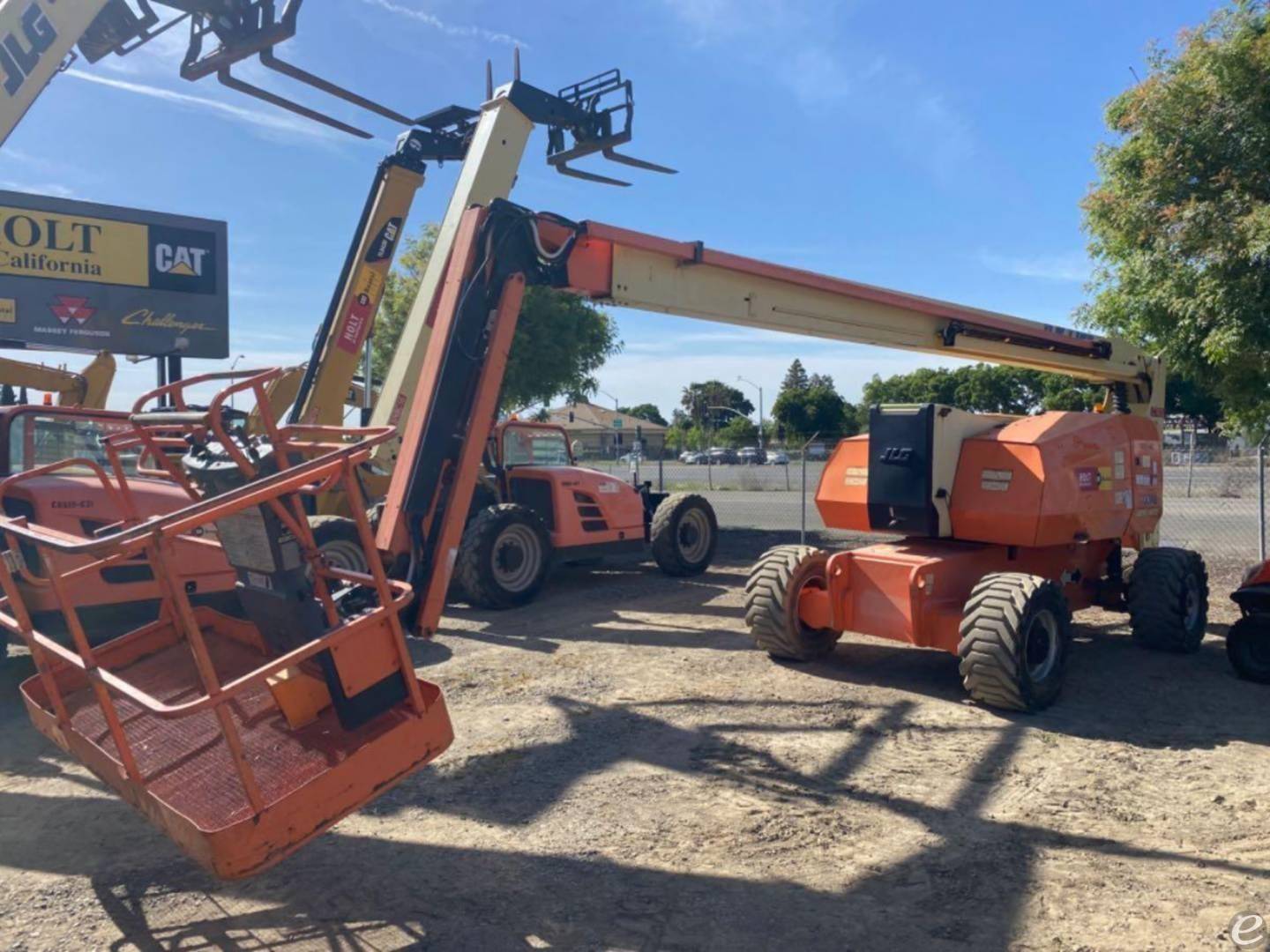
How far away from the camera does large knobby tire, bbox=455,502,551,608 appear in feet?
32.6

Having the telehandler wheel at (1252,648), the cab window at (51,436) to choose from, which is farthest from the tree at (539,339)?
the telehandler wheel at (1252,648)

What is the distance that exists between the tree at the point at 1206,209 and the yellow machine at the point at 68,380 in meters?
10.7

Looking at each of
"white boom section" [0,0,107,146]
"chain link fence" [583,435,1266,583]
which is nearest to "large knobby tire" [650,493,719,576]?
"chain link fence" [583,435,1266,583]

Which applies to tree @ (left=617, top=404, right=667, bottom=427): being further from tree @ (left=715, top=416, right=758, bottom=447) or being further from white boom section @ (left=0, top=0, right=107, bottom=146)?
white boom section @ (left=0, top=0, right=107, bottom=146)

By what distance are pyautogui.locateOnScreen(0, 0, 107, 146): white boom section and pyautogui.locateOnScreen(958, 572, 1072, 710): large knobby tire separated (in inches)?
315

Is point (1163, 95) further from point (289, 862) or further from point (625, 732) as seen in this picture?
point (289, 862)

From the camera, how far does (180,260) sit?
18.1 metres

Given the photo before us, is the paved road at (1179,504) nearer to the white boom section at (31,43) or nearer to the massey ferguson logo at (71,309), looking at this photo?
the massey ferguson logo at (71,309)

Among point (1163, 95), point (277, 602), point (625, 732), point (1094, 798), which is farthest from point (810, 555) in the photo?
point (1163, 95)

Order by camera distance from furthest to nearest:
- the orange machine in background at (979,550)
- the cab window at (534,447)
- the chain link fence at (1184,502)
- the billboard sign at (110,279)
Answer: the billboard sign at (110,279) < the chain link fence at (1184,502) < the cab window at (534,447) < the orange machine in background at (979,550)

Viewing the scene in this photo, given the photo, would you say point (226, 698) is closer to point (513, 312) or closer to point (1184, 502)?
point (513, 312)

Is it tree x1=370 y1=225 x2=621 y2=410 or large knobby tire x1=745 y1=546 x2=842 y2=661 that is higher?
tree x1=370 y1=225 x2=621 y2=410

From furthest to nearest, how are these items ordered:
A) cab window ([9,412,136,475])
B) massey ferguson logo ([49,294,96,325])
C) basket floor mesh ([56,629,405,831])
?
1. massey ferguson logo ([49,294,96,325])
2. cab window ([9,412,136,475])
3. basket floor mesh ([56,629,405,831])

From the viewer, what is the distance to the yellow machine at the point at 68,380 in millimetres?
9953
